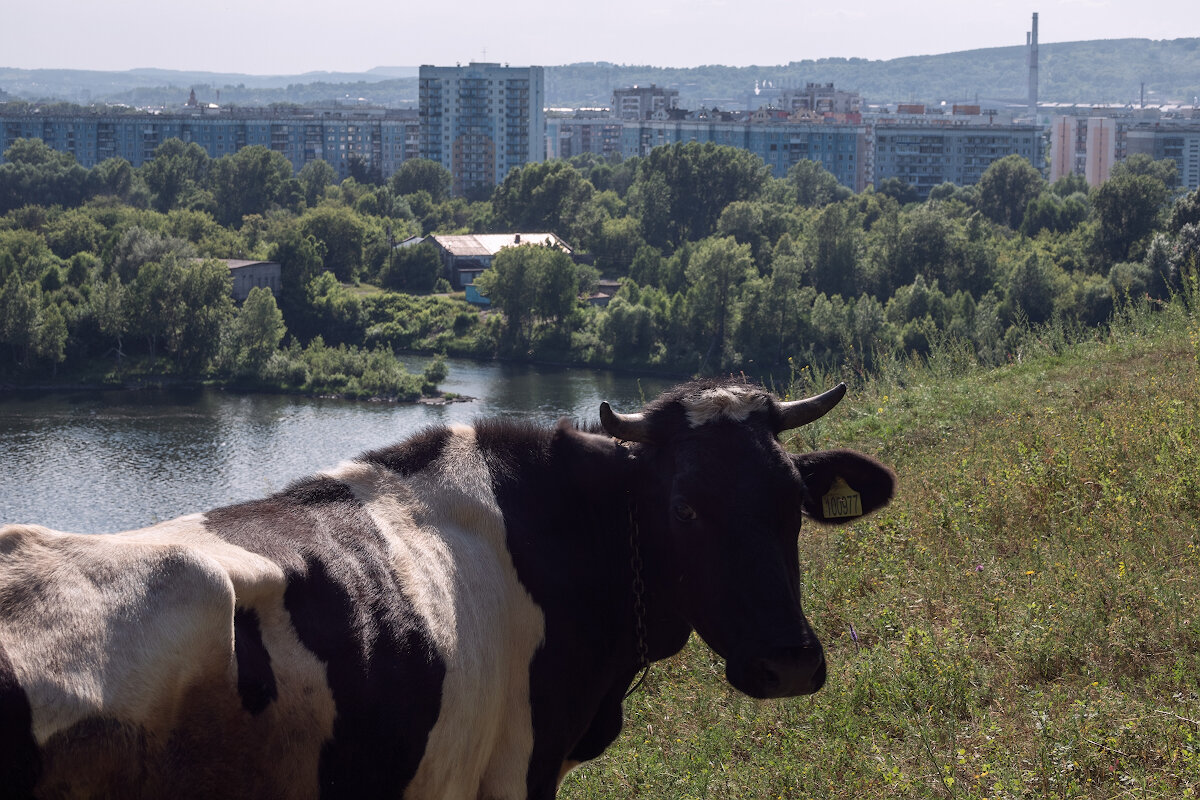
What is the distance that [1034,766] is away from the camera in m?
3.84

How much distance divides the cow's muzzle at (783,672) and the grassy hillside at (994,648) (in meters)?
0.93

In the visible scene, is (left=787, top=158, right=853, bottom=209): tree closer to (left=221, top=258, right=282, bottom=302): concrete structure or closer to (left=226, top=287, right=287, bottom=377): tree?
(left=221, top=258, right=282, bottom=302): concrete structure

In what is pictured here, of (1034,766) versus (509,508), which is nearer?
(509,508)

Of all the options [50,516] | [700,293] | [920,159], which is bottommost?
[50,516]

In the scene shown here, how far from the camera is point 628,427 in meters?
3.40

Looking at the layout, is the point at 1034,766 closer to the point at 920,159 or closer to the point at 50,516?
the point at 50,516

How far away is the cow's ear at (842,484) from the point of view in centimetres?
360

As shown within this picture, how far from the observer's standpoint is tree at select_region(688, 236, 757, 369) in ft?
158

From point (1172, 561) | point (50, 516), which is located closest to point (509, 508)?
point (1172, 561)

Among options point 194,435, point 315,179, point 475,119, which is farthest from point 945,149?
point 194,435

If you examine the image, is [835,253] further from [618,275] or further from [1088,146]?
[1088,146]

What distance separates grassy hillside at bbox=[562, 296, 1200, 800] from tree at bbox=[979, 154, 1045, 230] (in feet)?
219

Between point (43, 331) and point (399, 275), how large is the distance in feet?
71.1

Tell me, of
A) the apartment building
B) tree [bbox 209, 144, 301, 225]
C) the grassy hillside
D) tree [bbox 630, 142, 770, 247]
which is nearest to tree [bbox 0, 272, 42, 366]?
tree [bbox 209, 144, 301, 225]
